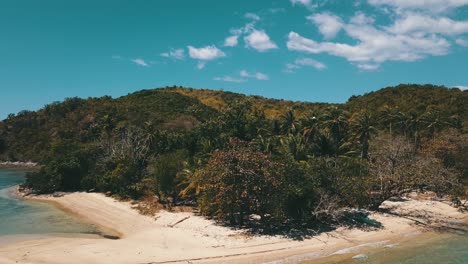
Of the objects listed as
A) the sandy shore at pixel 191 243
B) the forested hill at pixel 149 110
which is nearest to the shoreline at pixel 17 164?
the forested hill at pixel 149 110

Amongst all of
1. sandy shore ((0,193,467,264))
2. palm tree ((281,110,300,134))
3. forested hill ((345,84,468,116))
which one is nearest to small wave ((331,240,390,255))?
sandy shore ((0,193,467,264))

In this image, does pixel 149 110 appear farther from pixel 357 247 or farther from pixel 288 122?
pixel 357 247

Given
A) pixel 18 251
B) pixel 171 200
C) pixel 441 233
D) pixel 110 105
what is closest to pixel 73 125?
pixel 110 105

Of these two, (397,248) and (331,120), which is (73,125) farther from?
(397,248)

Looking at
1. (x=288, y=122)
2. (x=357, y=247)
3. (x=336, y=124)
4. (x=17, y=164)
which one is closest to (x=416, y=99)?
(x=336, y=124)

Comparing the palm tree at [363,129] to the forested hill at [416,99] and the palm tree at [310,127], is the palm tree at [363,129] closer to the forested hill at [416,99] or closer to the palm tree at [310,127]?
the palm tree at [310,127]

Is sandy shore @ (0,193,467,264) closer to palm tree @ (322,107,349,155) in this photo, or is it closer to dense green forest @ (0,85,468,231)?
dense green forest @ (0,85,468,231)
